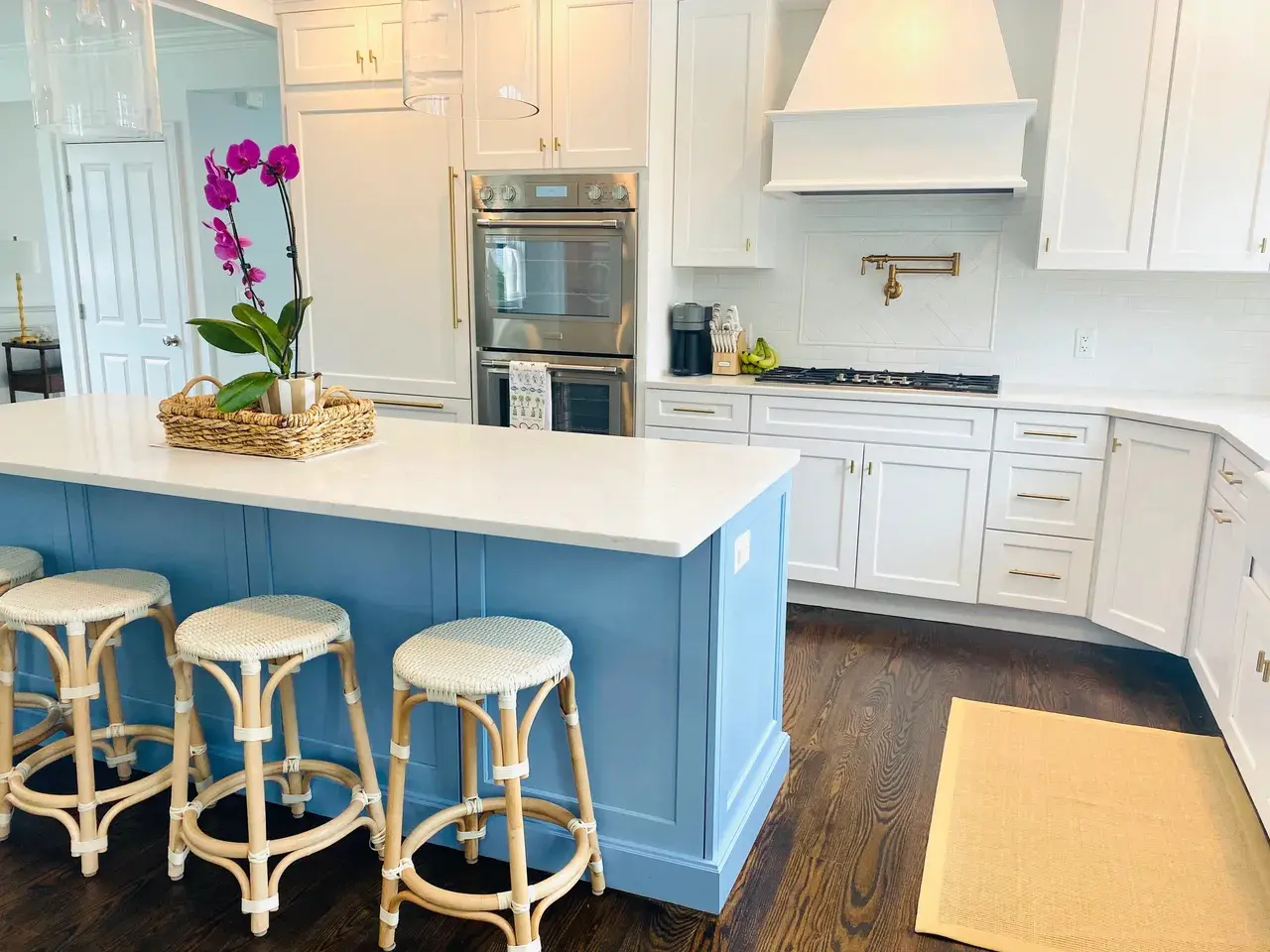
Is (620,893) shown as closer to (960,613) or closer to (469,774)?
(469,774)

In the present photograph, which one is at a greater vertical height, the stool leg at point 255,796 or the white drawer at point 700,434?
the white drawer at point 700,434

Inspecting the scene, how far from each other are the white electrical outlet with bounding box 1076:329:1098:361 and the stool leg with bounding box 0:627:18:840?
374 cm

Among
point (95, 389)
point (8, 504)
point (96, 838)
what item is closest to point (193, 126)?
point (95, 389)

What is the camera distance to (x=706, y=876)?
2033mm

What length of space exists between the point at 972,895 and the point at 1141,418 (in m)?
1.88

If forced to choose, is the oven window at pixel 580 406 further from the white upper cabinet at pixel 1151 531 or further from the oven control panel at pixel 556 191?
the white upper cabinet at pixel 1151 531

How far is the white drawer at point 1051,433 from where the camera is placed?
3.44 m

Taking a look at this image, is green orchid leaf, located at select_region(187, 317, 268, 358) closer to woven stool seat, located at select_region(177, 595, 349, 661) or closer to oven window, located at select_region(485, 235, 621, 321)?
woven stool seat, located at select_region(177, 595, 349, 661)

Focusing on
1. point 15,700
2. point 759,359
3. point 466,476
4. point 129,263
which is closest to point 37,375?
point 129,263

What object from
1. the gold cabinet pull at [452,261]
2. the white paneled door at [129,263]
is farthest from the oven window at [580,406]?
the white paneled door at [129,263]

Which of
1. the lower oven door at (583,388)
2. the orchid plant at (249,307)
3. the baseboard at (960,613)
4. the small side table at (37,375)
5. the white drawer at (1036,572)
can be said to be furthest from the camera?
the small side table at (37,375)

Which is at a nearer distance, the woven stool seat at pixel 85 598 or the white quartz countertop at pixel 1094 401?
the woven stool seat at pixel 85 598

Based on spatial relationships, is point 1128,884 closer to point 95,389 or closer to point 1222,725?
point 1222,725

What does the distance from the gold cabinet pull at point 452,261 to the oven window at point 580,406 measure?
1.79 ft
